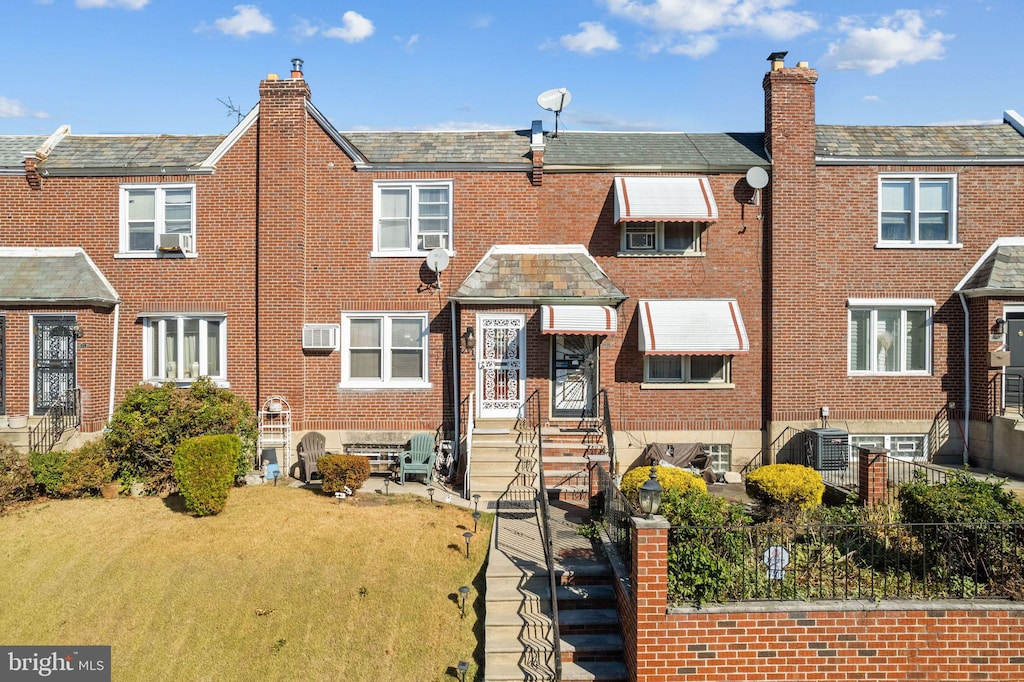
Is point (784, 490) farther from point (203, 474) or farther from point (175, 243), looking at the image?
point (175, 243)

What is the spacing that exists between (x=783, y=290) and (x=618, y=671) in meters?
10.7

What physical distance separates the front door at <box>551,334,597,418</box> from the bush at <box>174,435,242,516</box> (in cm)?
712

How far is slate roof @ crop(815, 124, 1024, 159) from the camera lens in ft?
54.8

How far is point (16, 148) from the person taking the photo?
57.6ft

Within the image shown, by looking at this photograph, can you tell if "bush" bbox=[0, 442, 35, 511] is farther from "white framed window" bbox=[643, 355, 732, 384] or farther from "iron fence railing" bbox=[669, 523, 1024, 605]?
"white framed window" bbox=[643, 355, 732, 384]

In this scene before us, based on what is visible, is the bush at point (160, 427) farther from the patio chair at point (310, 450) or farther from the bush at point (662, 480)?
the bush at point (662, 480)

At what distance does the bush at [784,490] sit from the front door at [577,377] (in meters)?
4.45

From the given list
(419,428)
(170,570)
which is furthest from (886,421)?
(170,570)

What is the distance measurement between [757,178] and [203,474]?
13307 millimetres

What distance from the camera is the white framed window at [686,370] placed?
1661cm

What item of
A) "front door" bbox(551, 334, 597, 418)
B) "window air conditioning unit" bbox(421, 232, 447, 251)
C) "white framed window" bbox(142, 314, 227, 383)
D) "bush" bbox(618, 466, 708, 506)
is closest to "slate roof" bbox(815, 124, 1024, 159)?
"front door" bbox(551, 334, 597, 418)

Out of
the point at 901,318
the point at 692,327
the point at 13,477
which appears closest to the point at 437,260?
the point at 692,327

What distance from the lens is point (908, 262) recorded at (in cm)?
1670

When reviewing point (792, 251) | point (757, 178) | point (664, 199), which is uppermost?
point (757, 178)
